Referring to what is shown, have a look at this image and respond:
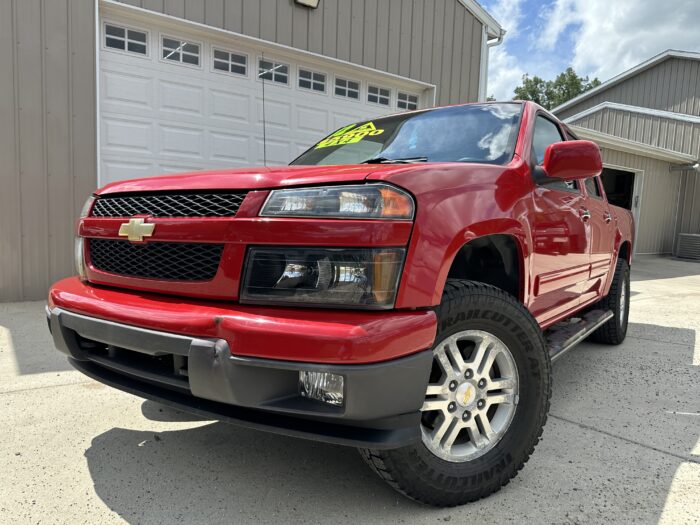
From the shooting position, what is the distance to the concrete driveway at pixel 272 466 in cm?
194

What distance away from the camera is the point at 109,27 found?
5848 millimetres

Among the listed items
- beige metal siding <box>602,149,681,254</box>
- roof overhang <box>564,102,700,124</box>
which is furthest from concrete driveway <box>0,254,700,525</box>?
roof overhang <box>564,102,700,124</box>

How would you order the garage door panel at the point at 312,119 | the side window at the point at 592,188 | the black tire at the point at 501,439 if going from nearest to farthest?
1. the black tire at the point at 501,439
2. the side window at the point at 592,188
3. the garage door panel at the point at 312,119

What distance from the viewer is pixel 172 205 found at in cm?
201

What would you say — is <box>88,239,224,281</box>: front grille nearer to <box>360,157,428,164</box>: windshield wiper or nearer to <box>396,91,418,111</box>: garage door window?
<box>360,157,428,164</box>: windshield wiper

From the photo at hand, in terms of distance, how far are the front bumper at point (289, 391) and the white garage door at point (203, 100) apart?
4.87 metres

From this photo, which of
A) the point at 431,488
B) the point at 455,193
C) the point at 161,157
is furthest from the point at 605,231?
the point at 161,157

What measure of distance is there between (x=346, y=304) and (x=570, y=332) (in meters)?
2.12

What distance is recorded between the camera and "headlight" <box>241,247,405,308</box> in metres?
1.66

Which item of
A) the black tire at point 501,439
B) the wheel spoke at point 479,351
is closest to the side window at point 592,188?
the black tire at point 501,439

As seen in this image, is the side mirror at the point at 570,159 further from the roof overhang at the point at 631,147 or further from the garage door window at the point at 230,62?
the roof overhang at the point at 631,147

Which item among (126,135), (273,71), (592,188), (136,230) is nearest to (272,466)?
(136,230)

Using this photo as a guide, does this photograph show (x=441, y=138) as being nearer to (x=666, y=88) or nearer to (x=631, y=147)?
(x=631, y=147)

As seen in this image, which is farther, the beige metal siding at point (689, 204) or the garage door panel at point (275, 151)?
the beige metal siding at point (689, 204)
